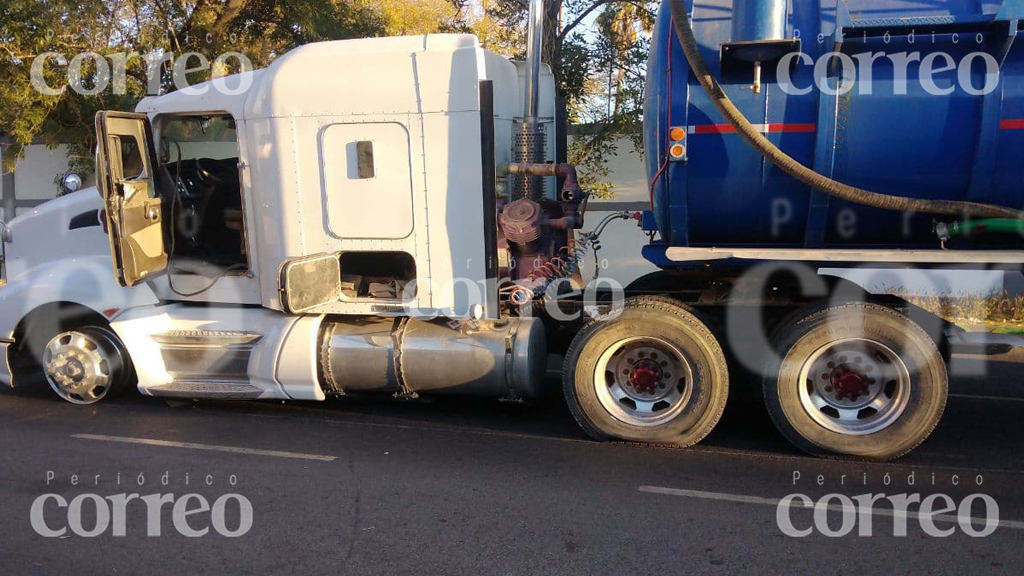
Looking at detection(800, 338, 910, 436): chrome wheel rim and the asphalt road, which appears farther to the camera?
detection(800, 338, 910, 436): chrome wheel rim

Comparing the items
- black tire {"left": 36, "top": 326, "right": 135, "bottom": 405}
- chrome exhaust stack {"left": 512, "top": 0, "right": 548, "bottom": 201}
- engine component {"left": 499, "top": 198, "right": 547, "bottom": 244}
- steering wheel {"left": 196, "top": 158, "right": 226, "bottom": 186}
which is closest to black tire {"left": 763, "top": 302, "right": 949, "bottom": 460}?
engine component {"left": 499, "top": 198, "right": 547, "bottom": 244}

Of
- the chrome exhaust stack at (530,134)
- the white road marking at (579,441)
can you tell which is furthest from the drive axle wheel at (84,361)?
the chrome exhaust stack at (530,134)

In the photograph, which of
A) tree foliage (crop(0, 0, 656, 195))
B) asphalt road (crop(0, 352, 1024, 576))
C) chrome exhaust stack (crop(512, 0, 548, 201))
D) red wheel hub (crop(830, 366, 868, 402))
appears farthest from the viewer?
tree foliage (crop(0, 0, 656, 195))

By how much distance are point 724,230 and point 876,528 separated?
2.13 m

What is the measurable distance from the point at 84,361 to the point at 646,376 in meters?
4.52

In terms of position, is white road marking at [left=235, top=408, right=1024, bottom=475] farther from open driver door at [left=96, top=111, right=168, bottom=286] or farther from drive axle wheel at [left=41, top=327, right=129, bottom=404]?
open driver door at [left=96, top=111, right=168, bottom=286]

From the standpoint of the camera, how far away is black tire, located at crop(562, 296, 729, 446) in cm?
557

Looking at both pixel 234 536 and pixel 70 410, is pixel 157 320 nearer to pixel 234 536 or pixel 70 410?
pixel 70 410

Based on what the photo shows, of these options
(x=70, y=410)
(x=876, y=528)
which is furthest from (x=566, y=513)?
(x=70, y=410)

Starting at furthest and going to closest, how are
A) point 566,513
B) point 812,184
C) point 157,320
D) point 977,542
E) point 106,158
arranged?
point 157,320, point 106,158, point 812,184, point 566,513, point 977,542

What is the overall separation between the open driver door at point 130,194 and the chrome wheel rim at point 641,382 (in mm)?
3611

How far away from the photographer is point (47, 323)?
6980mm

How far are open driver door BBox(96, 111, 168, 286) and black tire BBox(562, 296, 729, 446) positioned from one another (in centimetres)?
339

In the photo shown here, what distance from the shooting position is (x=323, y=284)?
20.3ft
